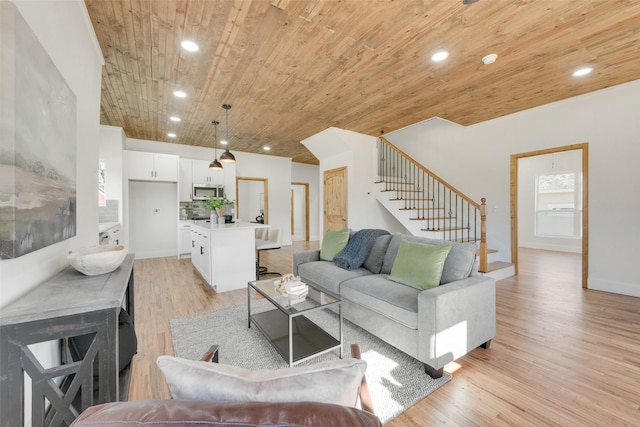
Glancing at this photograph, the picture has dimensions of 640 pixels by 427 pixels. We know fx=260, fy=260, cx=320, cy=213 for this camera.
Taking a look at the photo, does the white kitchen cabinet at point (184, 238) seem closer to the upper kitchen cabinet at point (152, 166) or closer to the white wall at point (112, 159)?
the upper kitchen cabinet at point (152, 166)

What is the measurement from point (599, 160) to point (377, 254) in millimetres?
3579

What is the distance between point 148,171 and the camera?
564cm

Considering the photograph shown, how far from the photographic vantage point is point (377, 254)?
290 centimetres

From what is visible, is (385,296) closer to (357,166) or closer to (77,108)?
(77,108)

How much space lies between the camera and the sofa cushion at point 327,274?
2707 millimetres

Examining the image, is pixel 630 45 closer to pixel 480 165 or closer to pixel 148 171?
pixel 480 165

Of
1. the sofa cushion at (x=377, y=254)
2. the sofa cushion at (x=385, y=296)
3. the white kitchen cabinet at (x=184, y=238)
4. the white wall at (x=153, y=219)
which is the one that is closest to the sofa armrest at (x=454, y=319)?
the sofa cushion at (x=385, y=296)

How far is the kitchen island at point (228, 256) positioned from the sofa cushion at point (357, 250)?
1.44m

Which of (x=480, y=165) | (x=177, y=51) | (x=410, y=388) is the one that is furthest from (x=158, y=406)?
(x=480, y=165)

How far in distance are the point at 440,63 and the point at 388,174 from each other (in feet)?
12.1

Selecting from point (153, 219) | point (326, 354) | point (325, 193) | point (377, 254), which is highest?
point (325, 193)

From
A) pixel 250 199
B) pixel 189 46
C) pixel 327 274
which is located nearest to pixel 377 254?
pixel 327 274

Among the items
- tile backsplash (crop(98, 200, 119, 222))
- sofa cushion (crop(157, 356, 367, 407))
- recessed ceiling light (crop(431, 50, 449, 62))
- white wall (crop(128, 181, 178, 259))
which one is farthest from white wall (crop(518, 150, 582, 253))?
tile backsplash (crop(98, 200, 119, 222))

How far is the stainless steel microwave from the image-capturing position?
6137 mm
